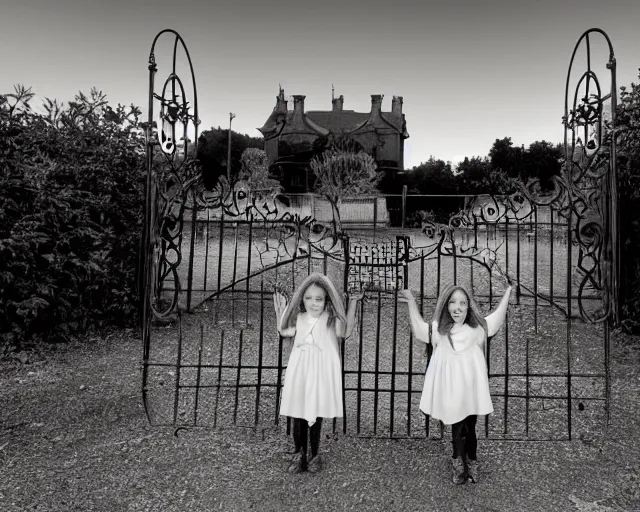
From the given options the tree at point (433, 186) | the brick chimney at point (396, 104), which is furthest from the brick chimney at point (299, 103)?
the tree at point (433, 186)

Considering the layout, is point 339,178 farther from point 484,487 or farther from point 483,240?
point 484,487

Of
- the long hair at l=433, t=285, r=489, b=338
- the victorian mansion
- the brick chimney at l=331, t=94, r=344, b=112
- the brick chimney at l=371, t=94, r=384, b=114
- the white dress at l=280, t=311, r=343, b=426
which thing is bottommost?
the white dress at l=280, t=311, r=343, b=426

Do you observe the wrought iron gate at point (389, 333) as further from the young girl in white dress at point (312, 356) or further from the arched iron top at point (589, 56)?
the young girl in white dress at point (312, 356)

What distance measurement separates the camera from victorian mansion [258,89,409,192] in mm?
32656

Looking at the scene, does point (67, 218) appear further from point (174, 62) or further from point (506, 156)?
point (506, 156)

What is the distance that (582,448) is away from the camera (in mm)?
3992

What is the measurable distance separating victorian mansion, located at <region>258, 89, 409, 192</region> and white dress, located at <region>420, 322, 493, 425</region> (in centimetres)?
2824

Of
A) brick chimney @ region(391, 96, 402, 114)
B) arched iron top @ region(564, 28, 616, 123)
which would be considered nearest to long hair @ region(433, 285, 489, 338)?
arched iron top @ region(564, 28, 616, 123)

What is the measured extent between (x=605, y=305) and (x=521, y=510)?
182 centimetres

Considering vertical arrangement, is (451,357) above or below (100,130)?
below

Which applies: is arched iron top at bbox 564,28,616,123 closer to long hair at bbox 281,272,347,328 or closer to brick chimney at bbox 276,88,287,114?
long hair at bbox 281,272,347,328

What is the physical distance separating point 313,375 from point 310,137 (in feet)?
108

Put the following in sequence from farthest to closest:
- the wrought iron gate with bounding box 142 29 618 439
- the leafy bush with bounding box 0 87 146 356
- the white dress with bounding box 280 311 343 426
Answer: the leafy bush with bounding box 0 87 146 356
the wrought iron gate with bounding box 142 29 618 439
the white dress with bounding box 280 311 343 426

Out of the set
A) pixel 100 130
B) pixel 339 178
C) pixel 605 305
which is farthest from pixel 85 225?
pixel 339 178
